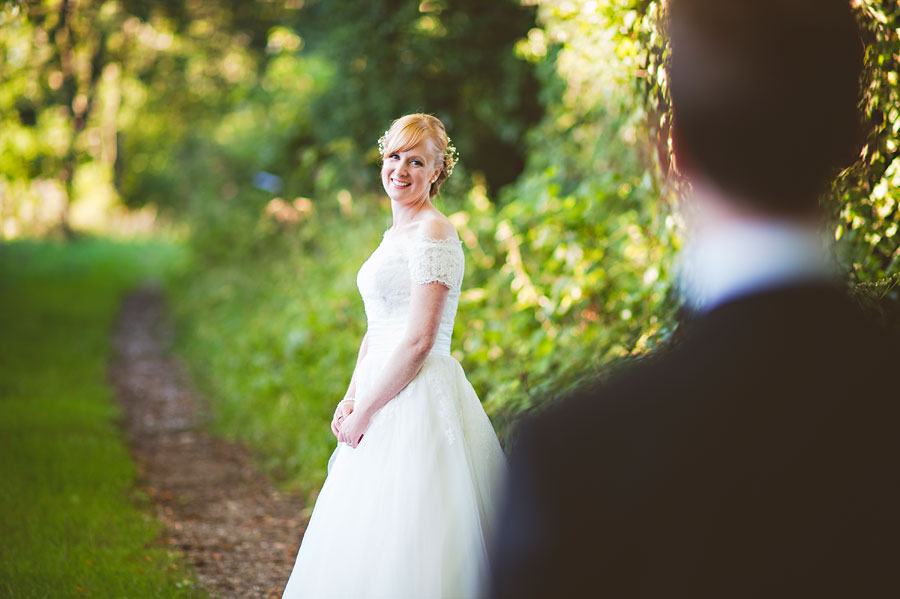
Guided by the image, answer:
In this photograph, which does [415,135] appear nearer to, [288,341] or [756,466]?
[756,466]

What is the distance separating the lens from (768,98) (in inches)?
72.0

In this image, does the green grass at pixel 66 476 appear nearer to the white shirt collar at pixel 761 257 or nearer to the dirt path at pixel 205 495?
the dirt path at pixel 205 495

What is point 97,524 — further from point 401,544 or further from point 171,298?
point 171,298

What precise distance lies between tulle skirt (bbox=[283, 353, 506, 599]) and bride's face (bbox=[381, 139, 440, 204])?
60 cm

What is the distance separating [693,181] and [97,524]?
4.18m

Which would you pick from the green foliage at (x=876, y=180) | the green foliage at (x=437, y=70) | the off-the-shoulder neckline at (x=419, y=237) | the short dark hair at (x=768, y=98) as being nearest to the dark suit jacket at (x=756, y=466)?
the short dark hair at (x=768, y=98)

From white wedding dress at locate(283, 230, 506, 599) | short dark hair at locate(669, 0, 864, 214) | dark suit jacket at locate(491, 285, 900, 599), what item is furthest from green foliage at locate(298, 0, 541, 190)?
dark suit jacket at locate(491, 285, 900, 599)

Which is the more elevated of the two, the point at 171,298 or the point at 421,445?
the point at 171,298

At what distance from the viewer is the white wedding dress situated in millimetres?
2742

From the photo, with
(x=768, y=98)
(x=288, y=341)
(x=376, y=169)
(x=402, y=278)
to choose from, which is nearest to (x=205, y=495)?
(x=288, y=341)

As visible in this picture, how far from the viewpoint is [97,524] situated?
15.8 ft

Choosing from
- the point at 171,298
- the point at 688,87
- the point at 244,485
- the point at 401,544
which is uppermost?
the point at 171,298

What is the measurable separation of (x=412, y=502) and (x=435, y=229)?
945mm

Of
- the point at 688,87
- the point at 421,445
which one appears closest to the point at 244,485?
the point at 421,445
